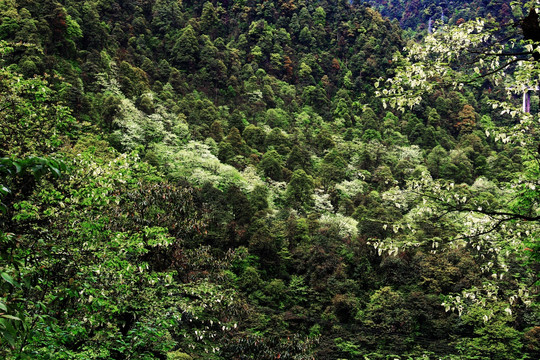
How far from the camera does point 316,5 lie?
89.6 m

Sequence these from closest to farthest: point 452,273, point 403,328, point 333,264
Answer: point 403,328 < point 452,273 < point 333,264

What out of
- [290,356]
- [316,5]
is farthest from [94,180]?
[316,5]

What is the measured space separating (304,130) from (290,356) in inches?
1878

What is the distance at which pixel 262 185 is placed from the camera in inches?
1340

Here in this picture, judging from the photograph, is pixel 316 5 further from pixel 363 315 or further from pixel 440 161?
pixel 363 315

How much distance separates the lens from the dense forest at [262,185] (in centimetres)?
611

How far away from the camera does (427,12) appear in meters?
116

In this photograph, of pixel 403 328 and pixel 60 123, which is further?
pixel 403 328

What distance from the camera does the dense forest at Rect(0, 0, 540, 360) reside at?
6.11 meters

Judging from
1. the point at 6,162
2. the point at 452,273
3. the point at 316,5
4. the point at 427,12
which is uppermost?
the point at 427,12

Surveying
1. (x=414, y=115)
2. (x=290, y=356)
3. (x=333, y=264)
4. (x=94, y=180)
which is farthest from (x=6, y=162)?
(x=414, y=115)

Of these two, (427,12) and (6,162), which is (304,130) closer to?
(6,162)

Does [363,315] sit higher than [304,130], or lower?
lower

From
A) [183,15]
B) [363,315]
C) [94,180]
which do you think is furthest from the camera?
[183,15]
